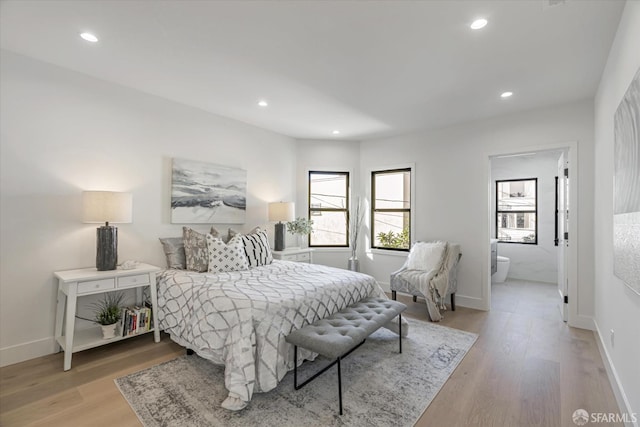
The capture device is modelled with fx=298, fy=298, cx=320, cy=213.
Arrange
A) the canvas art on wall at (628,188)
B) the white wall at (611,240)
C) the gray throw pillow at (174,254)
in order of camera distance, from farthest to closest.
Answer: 1. the gray throw pillow at (174,254)
2. the white wall at (611,240)
3. the canvas art on wall at (628,188)

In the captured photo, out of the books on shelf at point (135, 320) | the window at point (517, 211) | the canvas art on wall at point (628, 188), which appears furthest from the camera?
the window at point (517, 211)

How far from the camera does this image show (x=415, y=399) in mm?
2096

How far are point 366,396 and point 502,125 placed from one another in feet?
12.3

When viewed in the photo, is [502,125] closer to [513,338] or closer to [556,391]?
[513,338]

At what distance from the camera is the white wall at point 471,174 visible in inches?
134

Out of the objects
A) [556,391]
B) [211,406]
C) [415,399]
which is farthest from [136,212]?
[556,391]

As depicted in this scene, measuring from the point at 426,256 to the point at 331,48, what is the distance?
2.95 metres

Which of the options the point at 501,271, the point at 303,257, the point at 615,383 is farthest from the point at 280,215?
the point at 501,271

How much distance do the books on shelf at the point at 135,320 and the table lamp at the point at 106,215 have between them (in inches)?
18.3

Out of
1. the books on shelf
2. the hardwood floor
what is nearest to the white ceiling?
the books on shelf

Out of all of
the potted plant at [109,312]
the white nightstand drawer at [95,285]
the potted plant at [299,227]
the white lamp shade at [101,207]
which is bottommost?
the potted plant at [109,312]

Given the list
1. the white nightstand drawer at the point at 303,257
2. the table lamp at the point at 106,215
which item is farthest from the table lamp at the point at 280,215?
the table lamp at the point at 106,215

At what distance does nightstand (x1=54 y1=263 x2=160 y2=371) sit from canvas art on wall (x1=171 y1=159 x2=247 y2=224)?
880 mm

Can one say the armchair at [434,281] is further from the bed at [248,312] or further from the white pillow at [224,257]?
the white pillow at [224,257]
